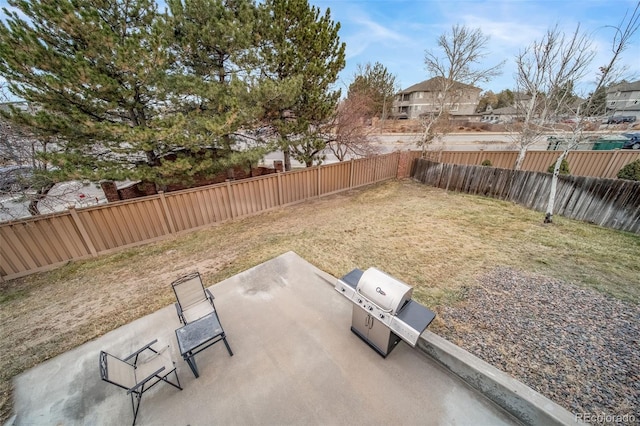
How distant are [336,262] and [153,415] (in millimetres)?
3610

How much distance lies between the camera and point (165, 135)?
5738 mm

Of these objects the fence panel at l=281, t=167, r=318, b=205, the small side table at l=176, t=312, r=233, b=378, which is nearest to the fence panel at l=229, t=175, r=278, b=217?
the fence panel at l=281, t=167, r=318, b=205

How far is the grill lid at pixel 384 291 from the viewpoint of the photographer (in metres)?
2.54

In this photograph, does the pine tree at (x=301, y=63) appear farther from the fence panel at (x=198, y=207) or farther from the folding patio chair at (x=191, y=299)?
the folding patio chair at (x=191, y=299)

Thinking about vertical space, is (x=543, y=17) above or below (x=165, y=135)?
above

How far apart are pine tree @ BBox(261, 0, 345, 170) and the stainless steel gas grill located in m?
6.51

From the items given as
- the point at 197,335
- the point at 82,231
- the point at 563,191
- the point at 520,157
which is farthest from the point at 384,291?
the point at 520,157

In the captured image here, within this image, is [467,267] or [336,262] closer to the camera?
[467,267]

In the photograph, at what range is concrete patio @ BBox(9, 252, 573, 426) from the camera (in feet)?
7.75

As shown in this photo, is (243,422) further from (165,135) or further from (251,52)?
(251,52)

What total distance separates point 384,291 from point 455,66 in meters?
14.4

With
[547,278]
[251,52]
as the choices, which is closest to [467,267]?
[547,278]

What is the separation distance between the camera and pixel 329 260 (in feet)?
17.0

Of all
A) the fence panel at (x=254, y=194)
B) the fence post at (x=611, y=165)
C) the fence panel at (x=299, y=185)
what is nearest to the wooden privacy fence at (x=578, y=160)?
the fence post at (x=611, y=165)
